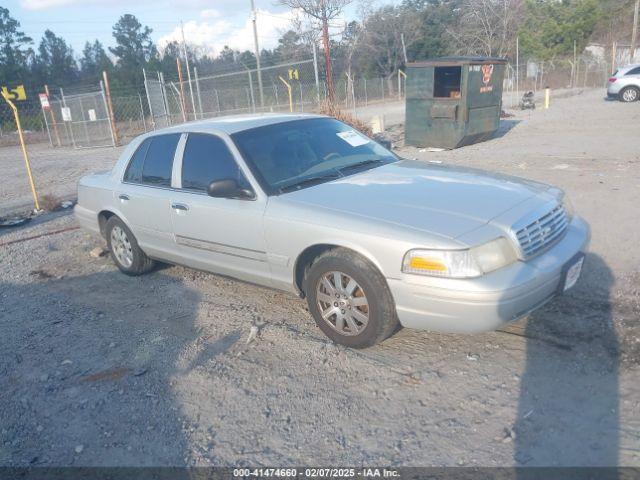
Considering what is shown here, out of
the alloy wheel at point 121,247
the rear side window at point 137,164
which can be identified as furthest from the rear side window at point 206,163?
the alloy wheel at point 121,247

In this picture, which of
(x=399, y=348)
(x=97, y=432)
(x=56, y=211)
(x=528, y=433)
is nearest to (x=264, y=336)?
(x=399, y=348)

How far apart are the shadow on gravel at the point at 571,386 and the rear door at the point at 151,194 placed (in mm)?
3238

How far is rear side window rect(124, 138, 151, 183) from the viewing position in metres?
5.34

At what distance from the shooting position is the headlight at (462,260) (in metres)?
3.20

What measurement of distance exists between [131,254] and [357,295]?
2976 millimetres

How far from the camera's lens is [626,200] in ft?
22.5

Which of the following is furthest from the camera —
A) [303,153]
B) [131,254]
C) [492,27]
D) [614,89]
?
[492,27]

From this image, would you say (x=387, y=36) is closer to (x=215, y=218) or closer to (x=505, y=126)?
(x=505, y=126)

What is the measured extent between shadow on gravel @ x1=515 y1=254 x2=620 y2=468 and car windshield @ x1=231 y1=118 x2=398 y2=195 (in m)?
1.92

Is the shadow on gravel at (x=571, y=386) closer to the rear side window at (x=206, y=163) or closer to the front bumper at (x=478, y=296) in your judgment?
the front bumper at (x=478, y=296)

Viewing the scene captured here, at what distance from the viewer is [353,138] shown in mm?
4992

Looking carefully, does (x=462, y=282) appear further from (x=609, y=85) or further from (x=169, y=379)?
(x=609, y=85)

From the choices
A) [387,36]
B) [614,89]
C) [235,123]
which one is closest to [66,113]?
[235,123]

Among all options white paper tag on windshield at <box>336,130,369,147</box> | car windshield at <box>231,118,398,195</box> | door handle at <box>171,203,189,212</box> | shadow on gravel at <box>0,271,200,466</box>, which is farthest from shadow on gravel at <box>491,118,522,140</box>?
shadow on gravel at <box>0,271,200,466</box>
